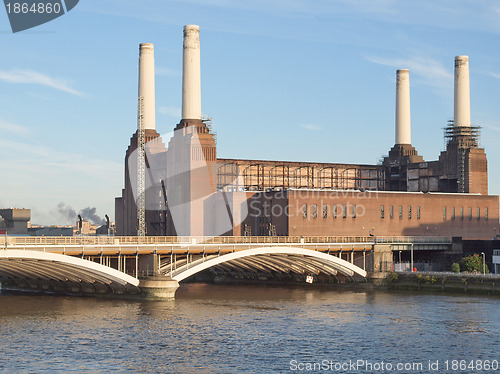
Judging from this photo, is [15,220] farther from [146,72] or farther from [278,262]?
[278,262]

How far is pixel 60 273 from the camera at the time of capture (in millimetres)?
83000

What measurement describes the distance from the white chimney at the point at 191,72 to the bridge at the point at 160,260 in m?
33.2

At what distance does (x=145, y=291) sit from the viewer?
81562 mm

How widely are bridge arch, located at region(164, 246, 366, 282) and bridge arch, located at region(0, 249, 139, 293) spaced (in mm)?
A: 6244

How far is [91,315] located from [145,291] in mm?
11008

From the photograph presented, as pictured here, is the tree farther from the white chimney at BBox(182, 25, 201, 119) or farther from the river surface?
the white chimney at BBox(182, 25, 201, 119)

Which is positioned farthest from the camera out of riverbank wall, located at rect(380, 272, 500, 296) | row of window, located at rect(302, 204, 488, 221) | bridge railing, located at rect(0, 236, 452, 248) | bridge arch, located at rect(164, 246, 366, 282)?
row of window, located at rect(302, 204, 488, 221)

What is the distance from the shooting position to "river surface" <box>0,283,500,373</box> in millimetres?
51531

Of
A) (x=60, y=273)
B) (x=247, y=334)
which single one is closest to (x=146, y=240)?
(x=60, y=273)

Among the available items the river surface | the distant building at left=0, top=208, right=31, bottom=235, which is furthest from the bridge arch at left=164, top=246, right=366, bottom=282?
the distant building at left=0, top=208, right=31, bottom=235

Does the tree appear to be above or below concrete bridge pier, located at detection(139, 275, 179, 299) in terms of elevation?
above

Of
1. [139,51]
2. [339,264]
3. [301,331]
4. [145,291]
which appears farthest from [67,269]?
[139,51]

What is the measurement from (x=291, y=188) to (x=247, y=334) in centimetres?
6892

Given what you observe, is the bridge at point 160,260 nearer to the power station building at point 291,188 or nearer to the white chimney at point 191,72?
the power station building at point 291,188
